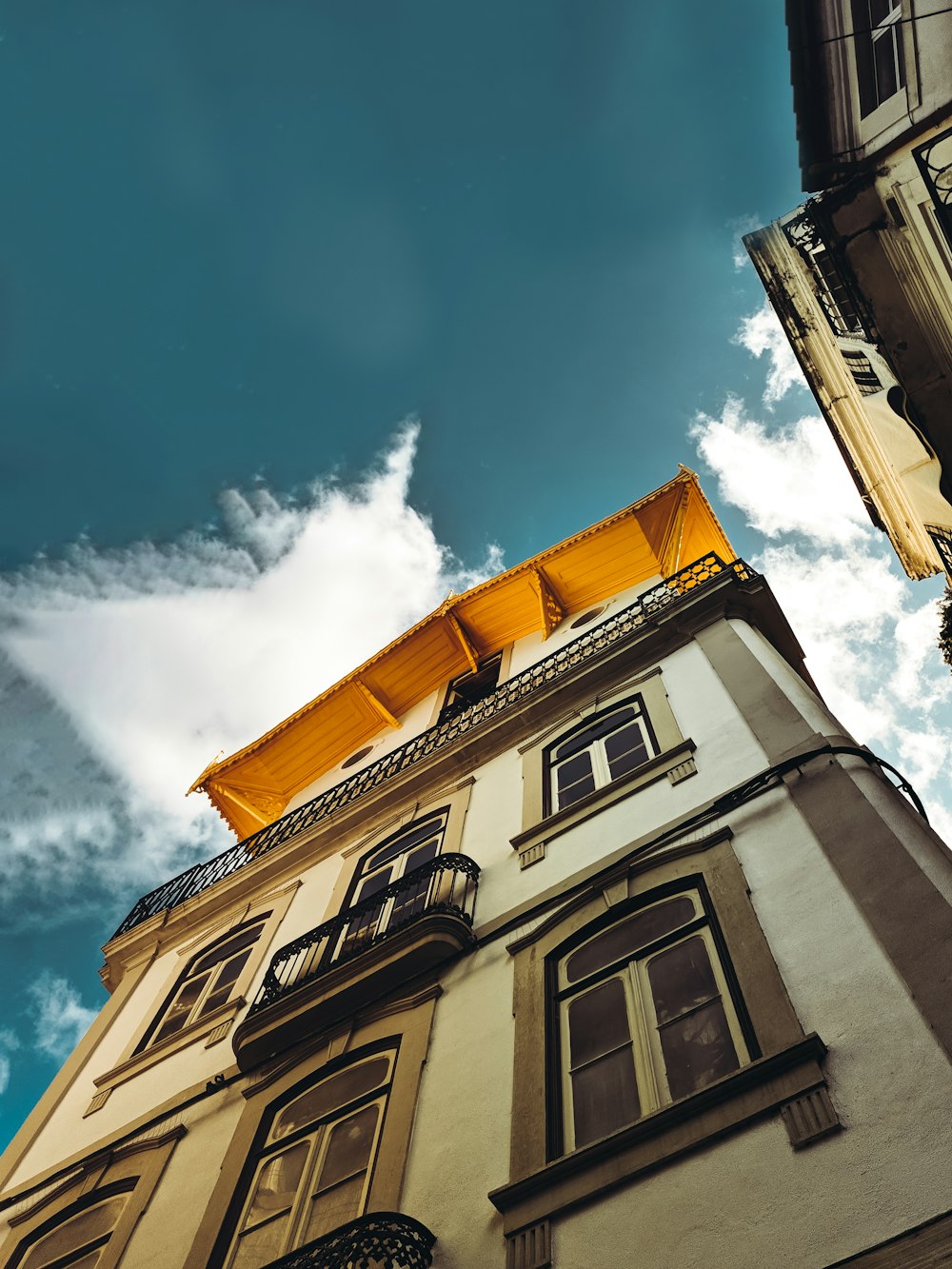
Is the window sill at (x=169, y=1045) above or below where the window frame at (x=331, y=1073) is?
above

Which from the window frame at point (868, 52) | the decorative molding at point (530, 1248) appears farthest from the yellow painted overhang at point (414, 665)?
the decorative molding at point (530, 1248)

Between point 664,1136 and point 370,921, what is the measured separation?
202 inches

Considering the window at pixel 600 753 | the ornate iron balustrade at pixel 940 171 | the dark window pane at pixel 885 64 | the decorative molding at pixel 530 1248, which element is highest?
the dark window pane at pixel 885 64

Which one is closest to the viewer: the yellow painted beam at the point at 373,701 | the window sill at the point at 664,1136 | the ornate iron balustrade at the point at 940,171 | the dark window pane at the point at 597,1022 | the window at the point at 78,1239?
the window sill at the point at 664,1136

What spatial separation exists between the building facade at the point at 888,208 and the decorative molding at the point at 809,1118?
6425 millimetres

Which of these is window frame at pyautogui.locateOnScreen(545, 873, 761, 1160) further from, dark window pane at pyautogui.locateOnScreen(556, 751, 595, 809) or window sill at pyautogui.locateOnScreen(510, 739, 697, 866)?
dark window pane at pyautogui.locateOnScreen(556, 751, 595, 809)

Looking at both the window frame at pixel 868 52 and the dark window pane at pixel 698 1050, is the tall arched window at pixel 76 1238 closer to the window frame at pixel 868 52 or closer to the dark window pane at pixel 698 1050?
the dark window pane at pixel 698 1050

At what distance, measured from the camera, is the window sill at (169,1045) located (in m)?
9.94

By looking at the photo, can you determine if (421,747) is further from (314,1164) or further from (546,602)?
(314,1164)

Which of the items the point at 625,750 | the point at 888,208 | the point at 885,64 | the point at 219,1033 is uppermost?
the point at 885,64

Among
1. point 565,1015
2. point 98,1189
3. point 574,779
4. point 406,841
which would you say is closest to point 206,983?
point 406,841

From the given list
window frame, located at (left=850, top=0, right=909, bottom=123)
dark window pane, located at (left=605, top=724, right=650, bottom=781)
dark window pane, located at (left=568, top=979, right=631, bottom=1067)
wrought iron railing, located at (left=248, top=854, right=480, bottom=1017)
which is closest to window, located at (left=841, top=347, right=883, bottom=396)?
window frame, located at (left=850, top=0, right=909, bottom=123)

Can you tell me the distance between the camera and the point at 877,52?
985 centimetres

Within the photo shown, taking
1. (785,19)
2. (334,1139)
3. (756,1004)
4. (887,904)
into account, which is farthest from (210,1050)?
(785,19)
